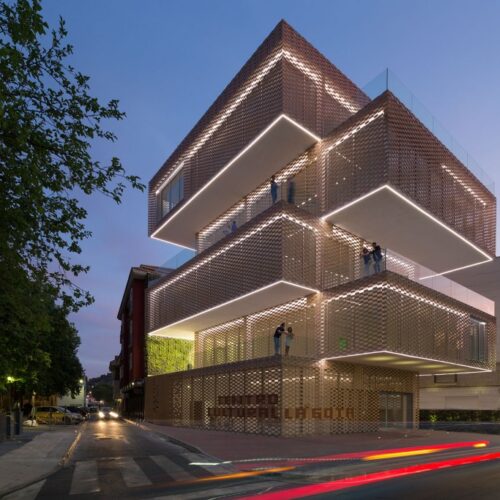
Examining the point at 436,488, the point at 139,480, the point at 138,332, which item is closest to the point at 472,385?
the point at 138,332

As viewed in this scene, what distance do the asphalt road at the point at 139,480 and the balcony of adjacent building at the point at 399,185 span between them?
46.3 ft

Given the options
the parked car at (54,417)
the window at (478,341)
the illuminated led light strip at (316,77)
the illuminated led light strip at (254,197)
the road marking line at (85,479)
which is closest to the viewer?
the road marking line at (85,479)

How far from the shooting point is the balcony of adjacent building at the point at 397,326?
81.8ft

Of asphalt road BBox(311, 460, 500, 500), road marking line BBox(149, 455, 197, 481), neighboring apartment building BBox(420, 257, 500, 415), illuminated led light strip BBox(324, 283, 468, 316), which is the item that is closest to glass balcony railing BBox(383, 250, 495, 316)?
illuminated led light strip BBox(324, 283, 468, 316)

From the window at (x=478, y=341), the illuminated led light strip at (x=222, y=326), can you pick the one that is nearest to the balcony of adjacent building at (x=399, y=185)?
the window at (x=478, y=341)

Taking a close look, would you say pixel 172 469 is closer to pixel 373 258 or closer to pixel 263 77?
pixel 373 258

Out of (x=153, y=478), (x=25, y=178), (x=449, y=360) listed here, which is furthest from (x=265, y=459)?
(x=449, y=360)

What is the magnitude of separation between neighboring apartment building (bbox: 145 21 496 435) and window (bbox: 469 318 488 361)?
0.52ft

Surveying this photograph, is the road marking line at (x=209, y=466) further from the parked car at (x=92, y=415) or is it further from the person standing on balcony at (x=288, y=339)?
the parked car at (x=92, y=415)

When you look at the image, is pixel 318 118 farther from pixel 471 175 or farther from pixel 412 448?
pixel 412 448

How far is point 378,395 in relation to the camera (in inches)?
1181

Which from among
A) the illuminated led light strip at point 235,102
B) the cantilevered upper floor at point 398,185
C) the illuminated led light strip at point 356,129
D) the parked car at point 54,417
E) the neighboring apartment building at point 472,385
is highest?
the illuminated led light strip at point 235,102

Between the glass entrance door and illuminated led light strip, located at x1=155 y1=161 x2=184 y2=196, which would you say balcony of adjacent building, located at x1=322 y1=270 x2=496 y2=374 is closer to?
the glass entrance door

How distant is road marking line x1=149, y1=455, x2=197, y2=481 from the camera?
12.6 metres
